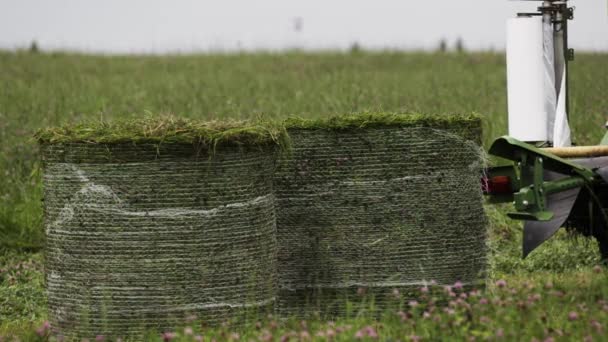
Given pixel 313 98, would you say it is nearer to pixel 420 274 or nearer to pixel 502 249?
pixel 502 249

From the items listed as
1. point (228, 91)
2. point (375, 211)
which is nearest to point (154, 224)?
point (375, 211)

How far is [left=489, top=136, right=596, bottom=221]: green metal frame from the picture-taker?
5.09m

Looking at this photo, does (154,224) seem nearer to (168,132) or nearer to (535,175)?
(168,132)

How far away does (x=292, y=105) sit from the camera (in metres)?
13.6

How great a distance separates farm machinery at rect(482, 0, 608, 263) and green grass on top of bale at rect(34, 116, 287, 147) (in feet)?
4.17

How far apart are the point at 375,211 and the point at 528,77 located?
6.06 feet

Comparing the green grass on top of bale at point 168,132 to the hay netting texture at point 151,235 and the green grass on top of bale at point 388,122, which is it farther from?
the green grass on top of bale at point 388,122

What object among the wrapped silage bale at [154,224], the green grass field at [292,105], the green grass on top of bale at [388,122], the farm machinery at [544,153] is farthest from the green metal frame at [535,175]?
the wrapped silage bale at [154,224]

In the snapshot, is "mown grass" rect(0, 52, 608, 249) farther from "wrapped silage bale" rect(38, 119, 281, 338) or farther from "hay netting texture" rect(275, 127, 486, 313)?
"wrapped silage bale" rect(38, 119, 281, 338)

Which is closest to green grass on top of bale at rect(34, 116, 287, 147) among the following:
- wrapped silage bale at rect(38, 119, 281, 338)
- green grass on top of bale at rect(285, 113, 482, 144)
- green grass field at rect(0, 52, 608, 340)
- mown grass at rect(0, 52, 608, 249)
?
wrapped silage bale at rect(38, 119, 281, 338)

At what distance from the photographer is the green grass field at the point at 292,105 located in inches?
178

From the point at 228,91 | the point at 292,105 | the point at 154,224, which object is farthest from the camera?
the point at 228,91

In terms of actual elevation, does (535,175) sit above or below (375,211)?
above

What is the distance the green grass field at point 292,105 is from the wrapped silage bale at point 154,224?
1.01 ft
